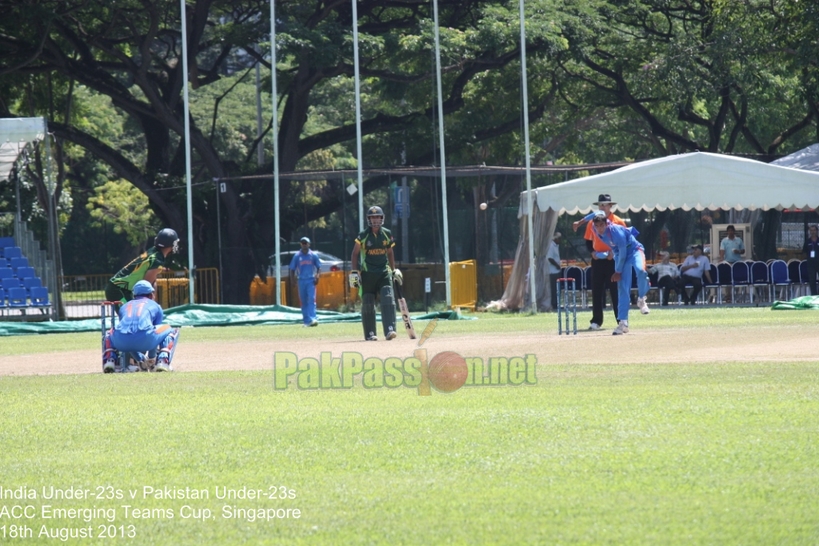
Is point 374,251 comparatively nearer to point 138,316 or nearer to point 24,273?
point 138,316

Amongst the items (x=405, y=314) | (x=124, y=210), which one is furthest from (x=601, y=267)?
(x=124, y=210)

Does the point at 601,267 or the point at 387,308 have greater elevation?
the point at 601,267

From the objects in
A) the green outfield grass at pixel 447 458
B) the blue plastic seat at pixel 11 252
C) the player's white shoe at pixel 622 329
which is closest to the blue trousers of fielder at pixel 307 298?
the player's white shoe at pixel 622 329

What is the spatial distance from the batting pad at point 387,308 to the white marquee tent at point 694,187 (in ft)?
33.5

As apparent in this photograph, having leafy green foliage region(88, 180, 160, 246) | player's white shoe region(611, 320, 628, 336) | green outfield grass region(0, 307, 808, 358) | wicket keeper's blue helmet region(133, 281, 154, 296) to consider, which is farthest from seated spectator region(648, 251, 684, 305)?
leafy green foliage region(88, 180, 160, 246)

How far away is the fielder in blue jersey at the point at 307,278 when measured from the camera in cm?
2594

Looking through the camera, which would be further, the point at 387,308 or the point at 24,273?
the point at 24,273

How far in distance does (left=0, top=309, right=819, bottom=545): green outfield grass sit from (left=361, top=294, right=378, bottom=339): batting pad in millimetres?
6093

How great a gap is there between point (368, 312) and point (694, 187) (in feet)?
39.2

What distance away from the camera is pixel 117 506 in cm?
718

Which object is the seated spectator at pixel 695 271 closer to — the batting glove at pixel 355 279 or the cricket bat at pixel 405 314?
the cricket bat at pixel 405 314

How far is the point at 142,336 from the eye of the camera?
14688mm

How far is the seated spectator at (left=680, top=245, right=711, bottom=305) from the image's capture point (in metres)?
31.0

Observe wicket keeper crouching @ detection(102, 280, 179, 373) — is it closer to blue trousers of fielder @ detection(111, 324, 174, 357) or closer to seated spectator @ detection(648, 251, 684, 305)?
blue trousers of fielder @ detection(111, 324, 174, 357)
